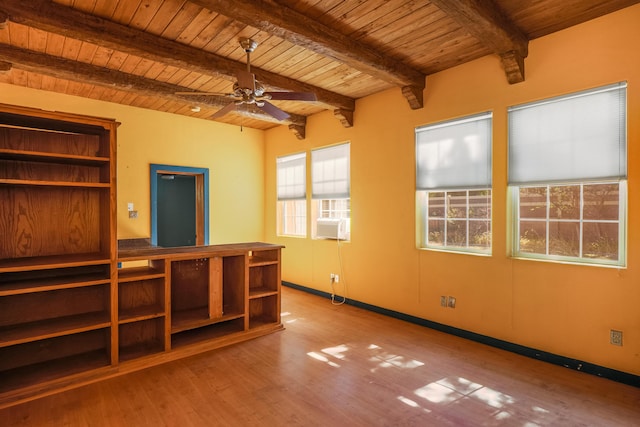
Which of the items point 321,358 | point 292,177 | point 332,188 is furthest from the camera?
point 292,177

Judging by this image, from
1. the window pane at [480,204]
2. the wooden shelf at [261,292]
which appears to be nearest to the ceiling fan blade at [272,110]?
the wooden shelf at [261,292]

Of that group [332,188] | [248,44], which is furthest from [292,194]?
[248,44]

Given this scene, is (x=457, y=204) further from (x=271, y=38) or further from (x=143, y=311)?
(x=143, y=311)

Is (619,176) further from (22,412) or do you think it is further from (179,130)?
(179,130)

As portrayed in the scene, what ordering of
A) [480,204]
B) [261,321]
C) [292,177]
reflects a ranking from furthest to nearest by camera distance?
[292,177], [261,321], [480,204]

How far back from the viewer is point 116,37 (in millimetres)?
2896

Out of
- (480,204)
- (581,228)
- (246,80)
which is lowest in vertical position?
(581,228)

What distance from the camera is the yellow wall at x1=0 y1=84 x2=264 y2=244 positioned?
4766mm

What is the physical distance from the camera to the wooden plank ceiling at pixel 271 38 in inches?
103

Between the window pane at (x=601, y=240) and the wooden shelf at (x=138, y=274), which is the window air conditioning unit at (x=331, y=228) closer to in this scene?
the wooden shelf at (x=138, y=274)

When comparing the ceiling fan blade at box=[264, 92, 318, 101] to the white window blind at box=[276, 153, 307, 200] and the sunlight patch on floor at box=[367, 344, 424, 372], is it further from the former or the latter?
the white window blind at box=[276, 153, 307, 200]

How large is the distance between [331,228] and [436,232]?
64.5 inches

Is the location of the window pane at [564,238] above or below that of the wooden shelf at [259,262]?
above

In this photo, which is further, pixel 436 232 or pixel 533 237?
pixel 436 232
